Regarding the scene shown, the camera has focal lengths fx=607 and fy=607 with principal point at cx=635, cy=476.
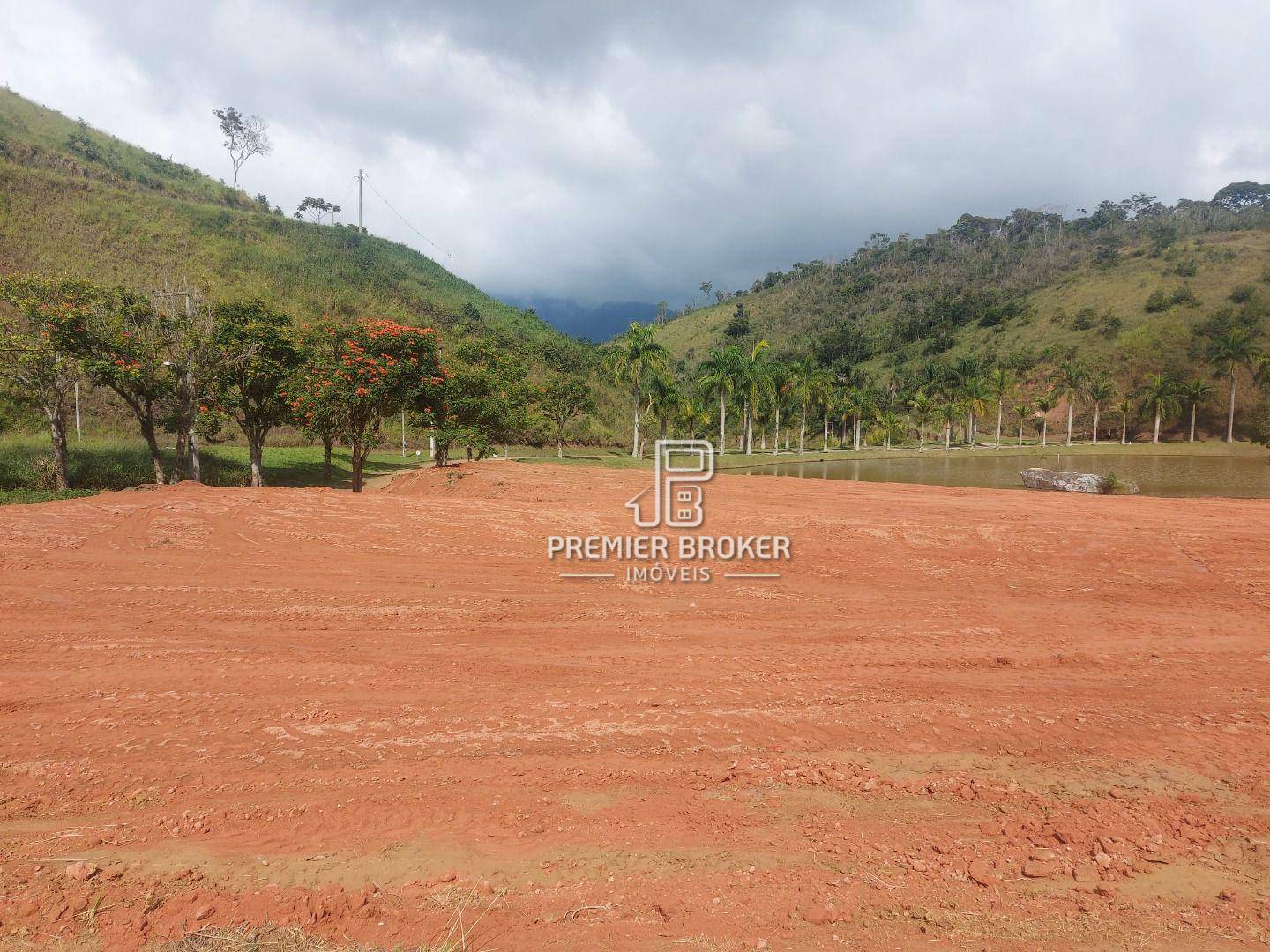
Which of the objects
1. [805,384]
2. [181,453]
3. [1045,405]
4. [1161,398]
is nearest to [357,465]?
[181,453]

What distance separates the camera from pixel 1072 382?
70188 millimetres

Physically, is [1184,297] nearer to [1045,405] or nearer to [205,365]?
[1045,405]

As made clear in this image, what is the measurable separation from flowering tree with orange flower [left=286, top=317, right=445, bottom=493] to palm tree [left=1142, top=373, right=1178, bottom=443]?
7577cm

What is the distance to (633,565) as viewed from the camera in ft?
37.3

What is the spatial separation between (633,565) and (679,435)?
196 feet

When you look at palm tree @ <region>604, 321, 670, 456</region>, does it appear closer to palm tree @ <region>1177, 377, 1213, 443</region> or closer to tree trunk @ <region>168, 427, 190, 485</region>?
tree trunk @ <region>168, 427, 190, 485</region>

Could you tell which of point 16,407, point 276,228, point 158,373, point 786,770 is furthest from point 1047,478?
point 276,228

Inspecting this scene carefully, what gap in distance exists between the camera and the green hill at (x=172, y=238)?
43.5 m

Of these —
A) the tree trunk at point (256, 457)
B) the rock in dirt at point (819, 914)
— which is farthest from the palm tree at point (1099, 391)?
the rock in dirt at point (819, 914)

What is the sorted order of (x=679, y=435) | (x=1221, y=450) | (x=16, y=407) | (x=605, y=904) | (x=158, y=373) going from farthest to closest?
(x=679, y=435) → (x=1221, y=450) → (x=16, y=407) → (x=158, y=373) → (x=605, y=904)

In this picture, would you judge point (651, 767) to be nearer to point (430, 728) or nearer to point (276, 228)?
point (430, 728)
